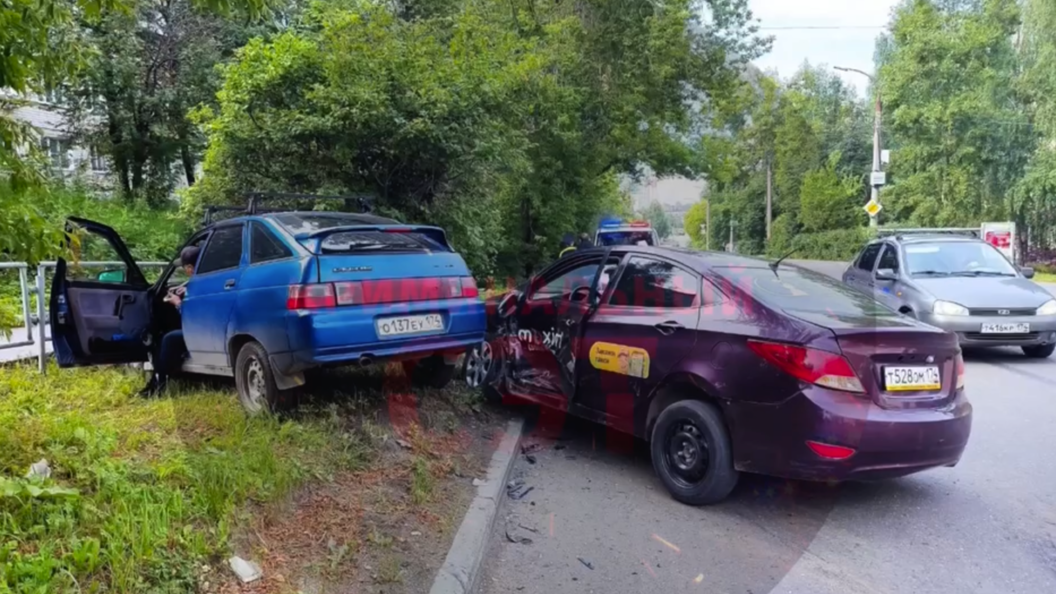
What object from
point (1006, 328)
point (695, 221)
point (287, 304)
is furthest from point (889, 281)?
point (695, 221)

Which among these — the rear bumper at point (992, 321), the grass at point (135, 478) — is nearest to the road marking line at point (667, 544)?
the grass at point (135, 478)

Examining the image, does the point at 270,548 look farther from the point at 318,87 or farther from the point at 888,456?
the point at 318,87

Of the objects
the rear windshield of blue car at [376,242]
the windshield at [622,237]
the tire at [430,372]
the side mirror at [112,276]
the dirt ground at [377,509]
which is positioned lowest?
the dirt ground at [377,509]

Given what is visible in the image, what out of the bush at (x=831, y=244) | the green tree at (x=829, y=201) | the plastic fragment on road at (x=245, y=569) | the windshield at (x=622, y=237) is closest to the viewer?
the plastic fragment on road at (x=245, y=569)

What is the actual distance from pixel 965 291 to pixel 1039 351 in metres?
1.34

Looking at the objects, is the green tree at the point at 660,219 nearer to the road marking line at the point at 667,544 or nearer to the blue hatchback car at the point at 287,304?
the blue hatchback car at the point at 287,304

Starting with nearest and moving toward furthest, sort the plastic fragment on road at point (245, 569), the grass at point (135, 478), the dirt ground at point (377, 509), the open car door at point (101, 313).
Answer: the grass at point (135, 478)
the plastic fragment on road at point (245, 569)
the dirt ground at point (377, 509)
the open car door at point (101, 313)

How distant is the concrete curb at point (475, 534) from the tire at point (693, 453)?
3.63ft

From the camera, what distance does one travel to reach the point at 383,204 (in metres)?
8.98

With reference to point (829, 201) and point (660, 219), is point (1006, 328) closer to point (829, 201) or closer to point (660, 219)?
point (829, 201)

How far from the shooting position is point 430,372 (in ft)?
20.2

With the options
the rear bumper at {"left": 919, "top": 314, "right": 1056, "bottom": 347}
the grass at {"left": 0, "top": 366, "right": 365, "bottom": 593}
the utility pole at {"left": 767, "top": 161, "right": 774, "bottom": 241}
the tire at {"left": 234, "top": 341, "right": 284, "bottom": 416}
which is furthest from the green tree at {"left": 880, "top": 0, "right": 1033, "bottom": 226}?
the grass at {"left": 0, "top": 366, "right": 365, "bottom": 593}

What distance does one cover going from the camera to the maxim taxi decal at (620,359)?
4.82 metres

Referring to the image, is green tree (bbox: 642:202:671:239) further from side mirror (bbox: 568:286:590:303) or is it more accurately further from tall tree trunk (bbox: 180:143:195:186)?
side mirror (bbox: 568:286:590:303)
